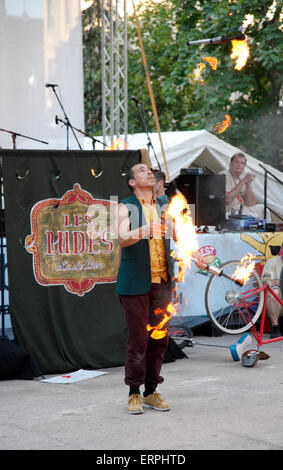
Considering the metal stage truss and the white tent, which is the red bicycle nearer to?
the metal stage truss

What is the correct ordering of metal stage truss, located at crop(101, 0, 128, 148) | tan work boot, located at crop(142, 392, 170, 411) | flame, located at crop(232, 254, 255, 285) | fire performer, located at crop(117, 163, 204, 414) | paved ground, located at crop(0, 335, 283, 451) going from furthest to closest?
metal stage truss, located at crop(101, 0, 128, 148) < flame, located at crop(232, 254, 255, 285) < tan work boot, located at crop(142, 392, 170, 411) < fire performer, located at crop(117, 163, 204, 414) < paved ground, located at crop(0, 335, 283, 451)

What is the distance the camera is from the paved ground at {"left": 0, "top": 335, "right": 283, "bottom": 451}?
15.9 ft

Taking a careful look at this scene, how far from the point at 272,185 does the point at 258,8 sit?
7.15 metres

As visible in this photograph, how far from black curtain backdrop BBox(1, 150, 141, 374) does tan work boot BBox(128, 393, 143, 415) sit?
5.71 ft

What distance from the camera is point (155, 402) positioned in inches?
227

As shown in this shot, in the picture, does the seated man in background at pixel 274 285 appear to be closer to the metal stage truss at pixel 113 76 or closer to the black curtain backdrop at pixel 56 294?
the black curtain backdrop at pixel 56 294

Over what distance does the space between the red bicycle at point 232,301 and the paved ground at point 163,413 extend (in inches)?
55.4

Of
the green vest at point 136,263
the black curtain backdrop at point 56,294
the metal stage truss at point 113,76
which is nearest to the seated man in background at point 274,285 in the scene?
the black curtain backdrop at point 56,294

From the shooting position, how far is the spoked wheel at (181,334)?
27.9 ft

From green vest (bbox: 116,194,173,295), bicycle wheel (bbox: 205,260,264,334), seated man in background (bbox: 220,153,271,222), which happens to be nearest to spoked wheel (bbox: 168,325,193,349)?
bicycle wheel (bbox: 205,260,264,334)

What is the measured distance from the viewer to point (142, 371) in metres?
5.64

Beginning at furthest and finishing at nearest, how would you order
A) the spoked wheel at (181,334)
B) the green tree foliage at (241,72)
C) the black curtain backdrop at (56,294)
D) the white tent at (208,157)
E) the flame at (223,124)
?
the flame at (223,124) < the green tree foliage at (241,72) < the white tent at (208,157) < the spoked wheel at (181,334) < the black curtain backdrop at (56,294)

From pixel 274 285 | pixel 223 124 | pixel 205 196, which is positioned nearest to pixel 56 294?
pixel 274 285
